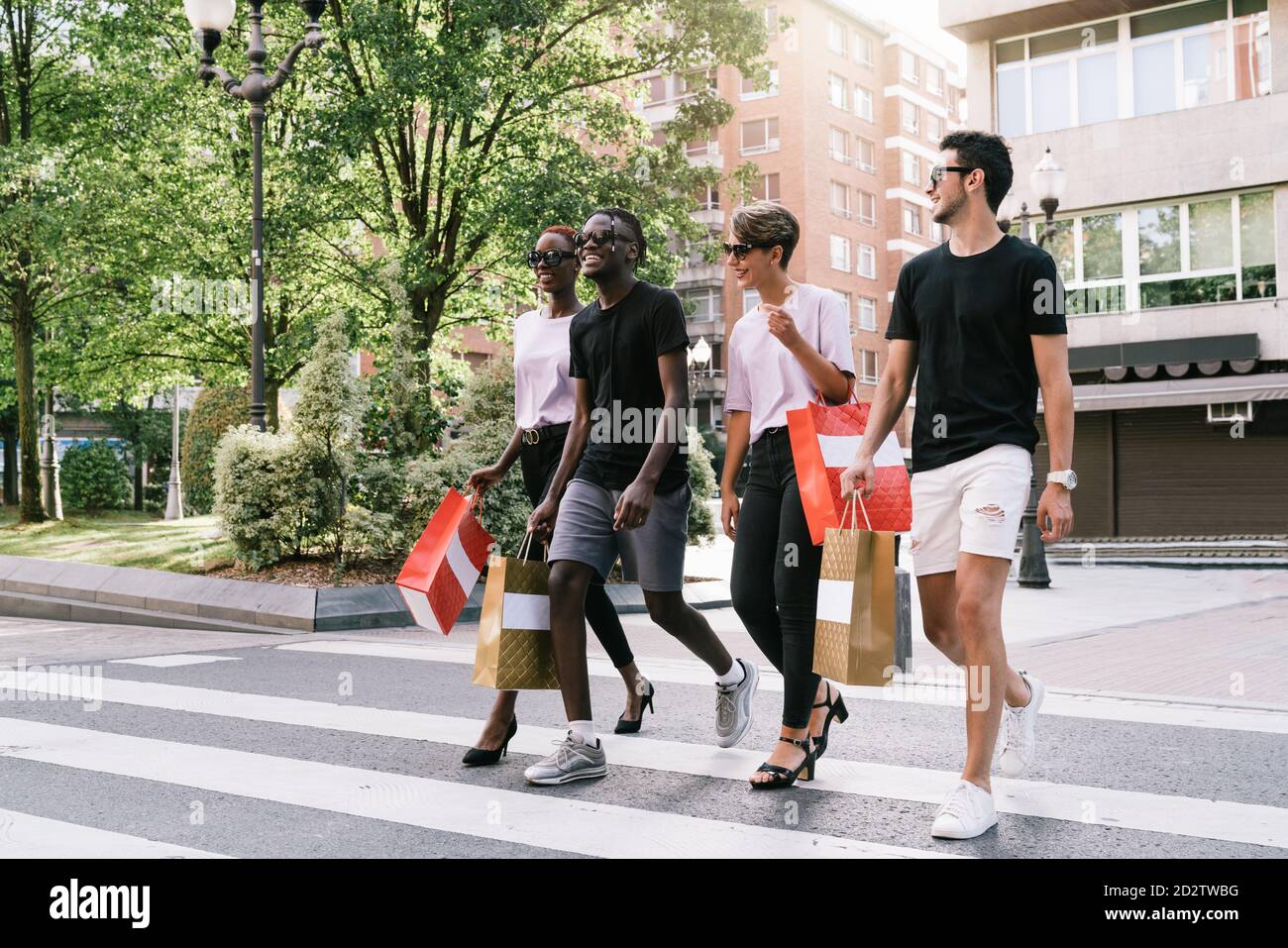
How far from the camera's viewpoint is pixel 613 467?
4723 mm

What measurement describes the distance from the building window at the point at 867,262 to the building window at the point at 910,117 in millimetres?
6373

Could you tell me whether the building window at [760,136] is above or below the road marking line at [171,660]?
above

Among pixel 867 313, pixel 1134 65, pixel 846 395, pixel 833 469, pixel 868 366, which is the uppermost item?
pixel 867 313

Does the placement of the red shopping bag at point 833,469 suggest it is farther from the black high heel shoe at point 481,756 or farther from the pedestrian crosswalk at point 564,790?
the black high heel shoe at point 481,756

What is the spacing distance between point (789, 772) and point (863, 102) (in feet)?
186

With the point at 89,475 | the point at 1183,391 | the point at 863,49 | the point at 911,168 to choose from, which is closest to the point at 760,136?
the point at 863,49

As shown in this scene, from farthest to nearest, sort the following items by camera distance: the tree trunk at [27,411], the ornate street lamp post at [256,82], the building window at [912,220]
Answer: the building window at [912,220] → the tree trunk at [27,411] → the ornate street lamp post at [256,82]

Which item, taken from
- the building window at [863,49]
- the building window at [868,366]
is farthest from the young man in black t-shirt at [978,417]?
the building window at [863,49]

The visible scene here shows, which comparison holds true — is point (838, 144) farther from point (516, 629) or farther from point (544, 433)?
point (516, 629)

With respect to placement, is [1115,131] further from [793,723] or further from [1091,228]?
[793,723]

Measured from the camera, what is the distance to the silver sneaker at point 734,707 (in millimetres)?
5105

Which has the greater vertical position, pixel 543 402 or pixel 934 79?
pixel 934 79

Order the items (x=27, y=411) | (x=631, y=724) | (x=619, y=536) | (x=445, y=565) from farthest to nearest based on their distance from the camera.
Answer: (x=27, y=411)
(x=631, y=724)
(x=445, y=565)
(x=619, y=536)
